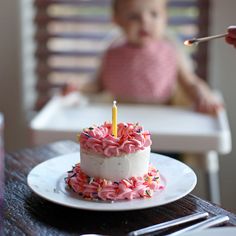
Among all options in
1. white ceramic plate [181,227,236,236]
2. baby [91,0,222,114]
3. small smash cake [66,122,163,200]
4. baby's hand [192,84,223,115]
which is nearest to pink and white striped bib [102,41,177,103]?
baby [91,0,222,114]

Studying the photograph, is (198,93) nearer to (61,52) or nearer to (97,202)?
(61,52)

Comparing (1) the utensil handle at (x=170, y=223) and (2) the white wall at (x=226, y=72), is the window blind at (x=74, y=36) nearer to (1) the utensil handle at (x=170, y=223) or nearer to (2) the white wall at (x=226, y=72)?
(2) the white wall at (x=226, y=72)

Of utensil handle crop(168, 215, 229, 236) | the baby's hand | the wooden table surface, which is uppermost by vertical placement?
utensil handle crop(168, 215, 229, 236)

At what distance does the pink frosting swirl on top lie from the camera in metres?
0.78

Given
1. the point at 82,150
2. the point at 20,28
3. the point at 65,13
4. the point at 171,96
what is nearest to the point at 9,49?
the point at 20,28

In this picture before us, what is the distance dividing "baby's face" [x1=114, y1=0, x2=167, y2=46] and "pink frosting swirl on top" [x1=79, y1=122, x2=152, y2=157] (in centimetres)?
90

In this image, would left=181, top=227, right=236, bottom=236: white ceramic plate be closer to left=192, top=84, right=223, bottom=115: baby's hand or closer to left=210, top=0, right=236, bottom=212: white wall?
left=192, top=84, right=223, bottom=115: baby's hand

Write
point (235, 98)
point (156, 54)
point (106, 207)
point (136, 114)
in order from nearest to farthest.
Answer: point (106, 207)
point (136, 114)
point (156, 54)
point (235, 98)

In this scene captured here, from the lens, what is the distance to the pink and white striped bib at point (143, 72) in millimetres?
1699

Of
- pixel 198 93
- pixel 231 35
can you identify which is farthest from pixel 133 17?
pixel 231 35

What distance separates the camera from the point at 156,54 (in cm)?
170

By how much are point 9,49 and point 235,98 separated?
0.83 m

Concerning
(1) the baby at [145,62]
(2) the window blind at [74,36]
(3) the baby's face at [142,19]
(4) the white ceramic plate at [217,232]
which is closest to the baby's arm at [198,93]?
(1) the baby at [145,62]

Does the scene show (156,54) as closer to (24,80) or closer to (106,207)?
(24,80)
